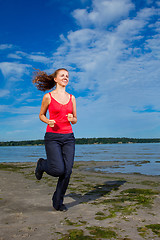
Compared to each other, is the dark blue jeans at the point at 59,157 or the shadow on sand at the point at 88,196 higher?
the dark blue jeans at the point at 59,157

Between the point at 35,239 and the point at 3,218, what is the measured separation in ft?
4.37

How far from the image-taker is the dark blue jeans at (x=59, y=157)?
470cm

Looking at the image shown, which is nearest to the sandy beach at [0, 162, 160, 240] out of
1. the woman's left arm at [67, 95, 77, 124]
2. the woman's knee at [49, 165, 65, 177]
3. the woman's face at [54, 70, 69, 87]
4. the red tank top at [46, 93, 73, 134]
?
the woman's knee at [49, 165, 65, 177]

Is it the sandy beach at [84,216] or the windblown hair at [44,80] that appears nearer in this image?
the sandy beach at [84,216]

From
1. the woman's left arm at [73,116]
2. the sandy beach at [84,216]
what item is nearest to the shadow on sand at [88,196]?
the sandy beach at [84,216]

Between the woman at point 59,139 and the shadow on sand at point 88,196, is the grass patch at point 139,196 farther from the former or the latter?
the woman at point 59,139

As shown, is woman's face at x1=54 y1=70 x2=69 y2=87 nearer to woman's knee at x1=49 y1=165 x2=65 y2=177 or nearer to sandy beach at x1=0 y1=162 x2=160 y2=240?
woman's knee at x1=49 y1=165 x2=65 y2=177

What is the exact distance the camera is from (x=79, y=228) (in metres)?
3.77

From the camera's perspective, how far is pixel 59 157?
15.5 feet

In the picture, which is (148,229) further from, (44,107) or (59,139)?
(44,107)

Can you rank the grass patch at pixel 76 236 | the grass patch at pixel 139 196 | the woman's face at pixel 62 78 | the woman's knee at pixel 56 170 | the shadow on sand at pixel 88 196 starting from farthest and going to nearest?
the shadow on sand at pixel 88 196 < the grass patch at pixel 139 196 < the woman's face at pixel 62 78 < the woman's knee at pixel 56 170 < the grass patch at pixel 76 236

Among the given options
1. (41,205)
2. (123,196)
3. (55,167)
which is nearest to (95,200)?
(123,196)

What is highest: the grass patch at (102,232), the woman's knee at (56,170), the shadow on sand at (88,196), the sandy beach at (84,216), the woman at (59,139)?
the woman at (59,139)

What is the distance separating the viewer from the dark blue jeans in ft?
15.4
